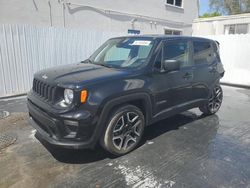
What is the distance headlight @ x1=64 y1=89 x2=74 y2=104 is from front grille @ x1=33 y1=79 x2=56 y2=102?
19 cm

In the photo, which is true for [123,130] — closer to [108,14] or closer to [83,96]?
[83,96]

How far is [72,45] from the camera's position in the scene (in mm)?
7961

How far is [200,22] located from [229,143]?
1413cm

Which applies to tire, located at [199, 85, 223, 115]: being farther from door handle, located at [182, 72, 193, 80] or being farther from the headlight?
the headlight

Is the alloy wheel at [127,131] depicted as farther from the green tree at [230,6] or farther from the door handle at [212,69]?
the green tree at [230,6]

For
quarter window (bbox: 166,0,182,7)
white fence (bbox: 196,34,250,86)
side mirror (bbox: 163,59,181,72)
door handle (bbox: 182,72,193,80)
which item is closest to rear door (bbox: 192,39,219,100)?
door handle (bbox: 182,72,193,80)

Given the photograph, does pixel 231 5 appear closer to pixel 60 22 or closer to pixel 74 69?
pixel 60 22

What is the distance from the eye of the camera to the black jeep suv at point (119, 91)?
298 centimetres

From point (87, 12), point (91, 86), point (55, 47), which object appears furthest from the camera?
point (87, 12)

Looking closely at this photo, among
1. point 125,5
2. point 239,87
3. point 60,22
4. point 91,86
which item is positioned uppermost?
point 125,5

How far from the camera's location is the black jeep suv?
117 inches

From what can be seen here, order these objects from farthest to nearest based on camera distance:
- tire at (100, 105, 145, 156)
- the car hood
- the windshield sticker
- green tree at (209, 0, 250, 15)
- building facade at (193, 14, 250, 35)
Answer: green tree at (209, 0, 250, 15) → building facade at (193, 14, 250, 35) → the windshield sticker → tire at (100, 105, 145, 156) → the car hood

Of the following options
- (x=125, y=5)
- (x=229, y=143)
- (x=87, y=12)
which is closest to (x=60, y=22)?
(x=87, y=12)

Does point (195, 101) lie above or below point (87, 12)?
below
